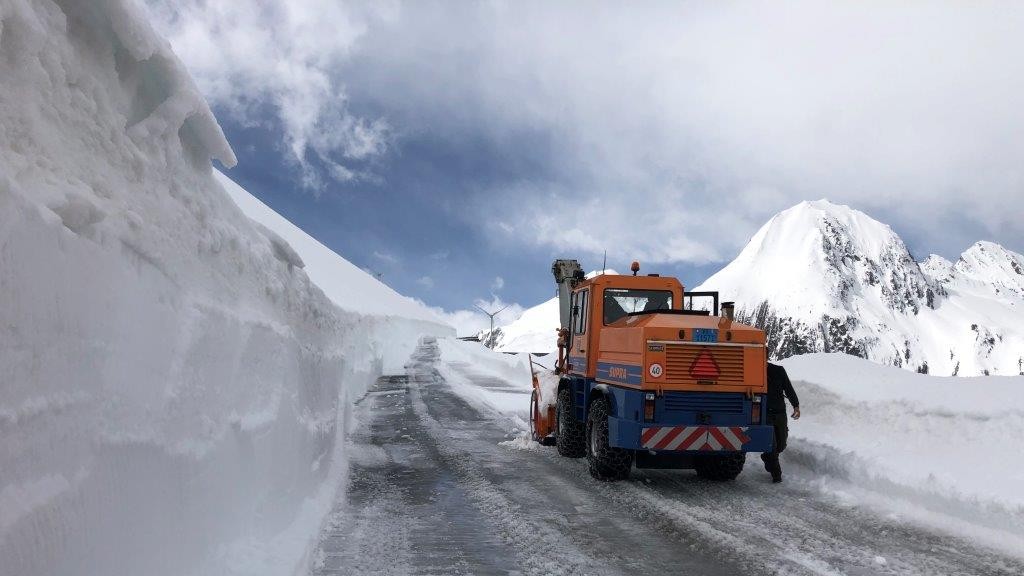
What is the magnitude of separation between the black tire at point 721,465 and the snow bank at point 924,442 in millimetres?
935

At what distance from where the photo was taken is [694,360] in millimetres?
→ 8523

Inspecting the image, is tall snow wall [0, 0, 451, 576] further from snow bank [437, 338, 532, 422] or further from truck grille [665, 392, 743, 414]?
snow bank [437, 338, 532, 422]

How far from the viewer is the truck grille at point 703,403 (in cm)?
846

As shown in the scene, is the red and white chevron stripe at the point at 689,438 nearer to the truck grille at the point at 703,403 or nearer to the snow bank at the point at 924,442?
the truck grille at the point at 703,403

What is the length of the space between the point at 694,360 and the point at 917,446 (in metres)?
3.04

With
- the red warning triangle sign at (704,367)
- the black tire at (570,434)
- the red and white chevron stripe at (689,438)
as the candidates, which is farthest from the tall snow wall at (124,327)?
the black tire at (570,434)

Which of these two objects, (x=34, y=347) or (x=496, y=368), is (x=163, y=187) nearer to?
(x=34, y=347)

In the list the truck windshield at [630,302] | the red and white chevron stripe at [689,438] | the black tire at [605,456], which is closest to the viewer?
the red and white chevron stripe at [689,438]

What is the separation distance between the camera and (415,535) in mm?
6270

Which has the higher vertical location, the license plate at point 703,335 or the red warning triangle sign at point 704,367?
the license plate at point 703,335

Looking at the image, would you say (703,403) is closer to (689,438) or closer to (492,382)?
(689,438)

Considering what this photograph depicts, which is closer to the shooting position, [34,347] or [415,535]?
[34,347]

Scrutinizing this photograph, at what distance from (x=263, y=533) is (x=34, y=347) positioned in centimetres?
291

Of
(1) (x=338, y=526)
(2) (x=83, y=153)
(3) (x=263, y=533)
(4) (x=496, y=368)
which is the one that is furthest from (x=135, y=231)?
(4) (x=496, y=368)
